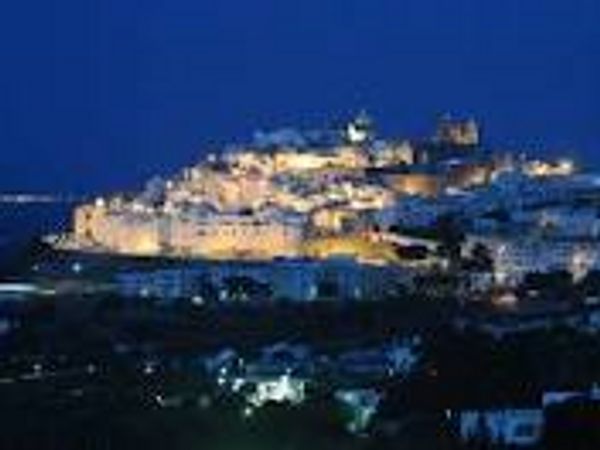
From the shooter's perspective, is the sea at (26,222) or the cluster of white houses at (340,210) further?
the sea at (26,222)

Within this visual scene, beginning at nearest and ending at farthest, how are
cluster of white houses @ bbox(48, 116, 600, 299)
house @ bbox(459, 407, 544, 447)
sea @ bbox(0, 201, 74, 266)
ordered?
house @ bbox(459, 407, 544, 447) < cluster of white houses @ bbox(48, 116, 600, 299) < sea @ bbox(0, 201, 74, 266)

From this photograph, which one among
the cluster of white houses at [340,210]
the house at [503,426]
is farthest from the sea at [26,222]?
the house at [503,426]

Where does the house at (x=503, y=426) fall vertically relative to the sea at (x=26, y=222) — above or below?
below

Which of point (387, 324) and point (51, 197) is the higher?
point (51, 197)

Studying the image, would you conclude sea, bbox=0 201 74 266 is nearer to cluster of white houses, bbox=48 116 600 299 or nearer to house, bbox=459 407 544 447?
cluster of white houses, bbox=48 116 600 299

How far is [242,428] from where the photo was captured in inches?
744

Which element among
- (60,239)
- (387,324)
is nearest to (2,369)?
(387,324)

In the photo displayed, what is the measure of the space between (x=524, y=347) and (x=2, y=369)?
13.9 feet

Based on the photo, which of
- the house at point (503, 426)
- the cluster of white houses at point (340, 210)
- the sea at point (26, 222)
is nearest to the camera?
the house at point (503, 426)

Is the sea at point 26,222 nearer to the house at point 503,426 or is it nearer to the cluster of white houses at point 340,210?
the cluster of white houses at point 340,210

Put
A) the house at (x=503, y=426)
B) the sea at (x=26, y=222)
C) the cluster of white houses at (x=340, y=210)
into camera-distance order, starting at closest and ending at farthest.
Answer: the house at (x=503, y=426)
the cluster of white houses at (x=340, y=210)
the sea at (x=26, y=222)

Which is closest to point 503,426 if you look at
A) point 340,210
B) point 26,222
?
point 340,210

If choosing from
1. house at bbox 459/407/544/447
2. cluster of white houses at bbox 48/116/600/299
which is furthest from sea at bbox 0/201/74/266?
house at bbox 459/407/544/447

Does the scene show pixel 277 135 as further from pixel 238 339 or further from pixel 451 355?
pixel 451 355
